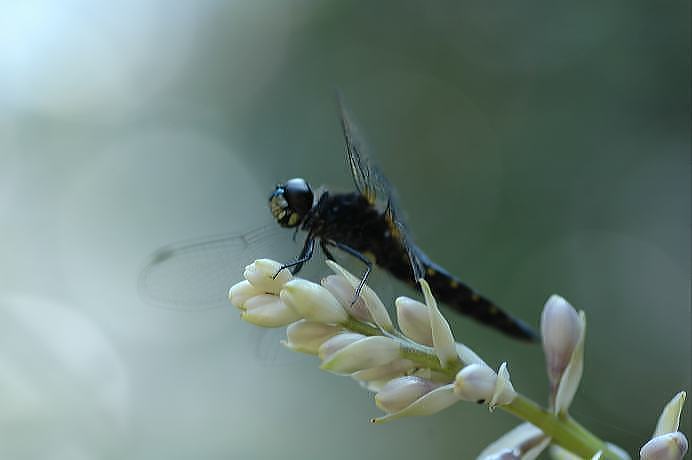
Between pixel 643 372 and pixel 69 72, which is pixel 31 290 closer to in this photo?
pixel 69 72

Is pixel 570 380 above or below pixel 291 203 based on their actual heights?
below

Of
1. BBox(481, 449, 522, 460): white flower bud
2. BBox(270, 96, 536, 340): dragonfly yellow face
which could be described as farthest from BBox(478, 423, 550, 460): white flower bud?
BBox(270, 96, 536, 340): dragonfly yellow face

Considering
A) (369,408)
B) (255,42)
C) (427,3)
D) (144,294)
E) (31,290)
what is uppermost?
(255,42)

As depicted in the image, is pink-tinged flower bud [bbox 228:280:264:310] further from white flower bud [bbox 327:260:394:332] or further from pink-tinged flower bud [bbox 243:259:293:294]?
white flower bud [bbox 327:260:394:332]

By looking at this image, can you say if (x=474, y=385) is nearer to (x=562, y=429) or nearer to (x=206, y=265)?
(x=562, y=429)

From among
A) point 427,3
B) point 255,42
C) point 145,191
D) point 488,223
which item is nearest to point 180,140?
point 145,191

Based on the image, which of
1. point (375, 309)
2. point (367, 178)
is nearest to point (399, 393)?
point (375, 309)

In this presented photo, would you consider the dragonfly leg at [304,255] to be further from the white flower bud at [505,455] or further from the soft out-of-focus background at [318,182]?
the soft out-of-focus background at [318,182]
